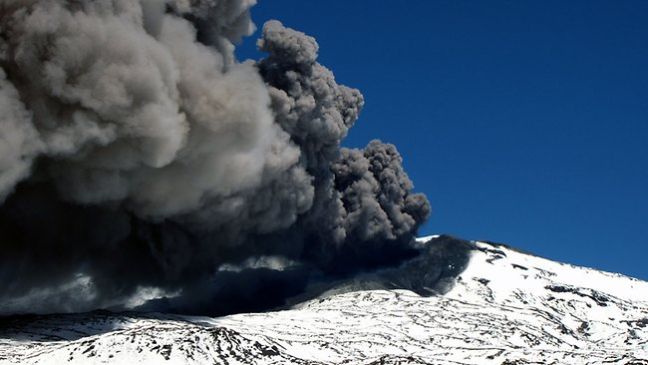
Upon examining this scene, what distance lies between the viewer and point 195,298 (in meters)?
130

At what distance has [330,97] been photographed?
120 meters

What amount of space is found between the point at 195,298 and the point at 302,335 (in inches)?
984

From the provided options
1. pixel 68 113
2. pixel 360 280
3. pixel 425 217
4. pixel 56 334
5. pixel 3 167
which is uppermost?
pixel 425 217

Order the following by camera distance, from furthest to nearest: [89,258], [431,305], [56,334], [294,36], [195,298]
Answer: [431,305] → [195,298] → [294,36] → [89,258] → [56,334]

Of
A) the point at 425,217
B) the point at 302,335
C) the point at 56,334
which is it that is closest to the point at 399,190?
the point at 425,217

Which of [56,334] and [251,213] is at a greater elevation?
[251,213]

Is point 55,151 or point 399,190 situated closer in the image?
point 55,151

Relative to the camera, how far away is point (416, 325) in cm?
12631

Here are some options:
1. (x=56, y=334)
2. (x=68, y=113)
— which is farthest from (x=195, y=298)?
(x=68, y=113)

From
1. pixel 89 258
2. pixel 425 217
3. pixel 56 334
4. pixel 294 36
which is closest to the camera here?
pixel 56 334

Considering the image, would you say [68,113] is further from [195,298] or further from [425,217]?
[425,217]

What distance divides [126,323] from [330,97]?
3641cm

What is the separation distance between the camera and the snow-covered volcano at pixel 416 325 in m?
76.2

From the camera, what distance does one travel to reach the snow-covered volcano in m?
76.2
